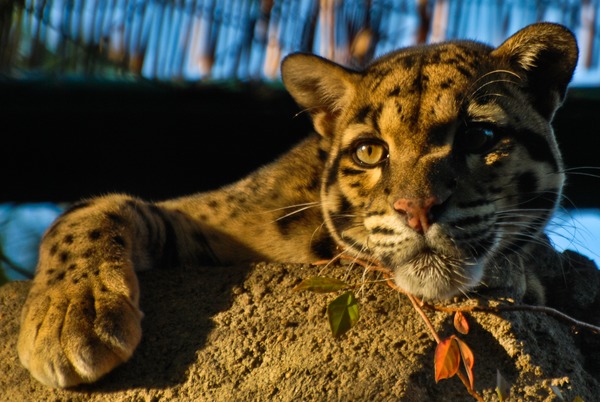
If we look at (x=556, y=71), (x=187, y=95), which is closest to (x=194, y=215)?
(x=187, y=95)

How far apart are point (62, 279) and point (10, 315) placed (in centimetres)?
47

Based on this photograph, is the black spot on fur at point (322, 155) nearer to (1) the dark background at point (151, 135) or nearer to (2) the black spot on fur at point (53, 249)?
(1) the dark background at point (151, 135)

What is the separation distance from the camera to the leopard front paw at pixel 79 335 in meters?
3.76

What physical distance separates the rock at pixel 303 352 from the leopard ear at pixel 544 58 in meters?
1.23

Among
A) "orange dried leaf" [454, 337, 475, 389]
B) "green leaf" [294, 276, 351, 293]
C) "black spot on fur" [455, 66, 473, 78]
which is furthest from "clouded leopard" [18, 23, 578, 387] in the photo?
"orange dried leaf" [454, 337, 475, 389]

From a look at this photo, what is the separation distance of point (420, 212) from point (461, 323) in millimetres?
489

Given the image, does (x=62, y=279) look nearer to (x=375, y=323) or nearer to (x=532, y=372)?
(x=375, y=323)

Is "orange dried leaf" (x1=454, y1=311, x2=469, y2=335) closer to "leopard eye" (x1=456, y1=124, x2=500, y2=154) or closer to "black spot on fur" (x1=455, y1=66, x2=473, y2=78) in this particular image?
"leopard eye" (x1=456, y1=124, x2=500, y2=154)

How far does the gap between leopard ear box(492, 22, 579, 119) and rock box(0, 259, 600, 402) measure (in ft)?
4.05

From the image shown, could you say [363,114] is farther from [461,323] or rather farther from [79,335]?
[79,335]

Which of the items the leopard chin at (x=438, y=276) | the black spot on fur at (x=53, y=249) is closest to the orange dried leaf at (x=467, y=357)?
the leopard chin at (x=438, y=276)

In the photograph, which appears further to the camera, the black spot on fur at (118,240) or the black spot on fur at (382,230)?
the black spot on fur at (118,240)

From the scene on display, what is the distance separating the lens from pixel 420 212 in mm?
3811

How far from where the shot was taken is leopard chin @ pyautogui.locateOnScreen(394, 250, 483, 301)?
389 centimetres
